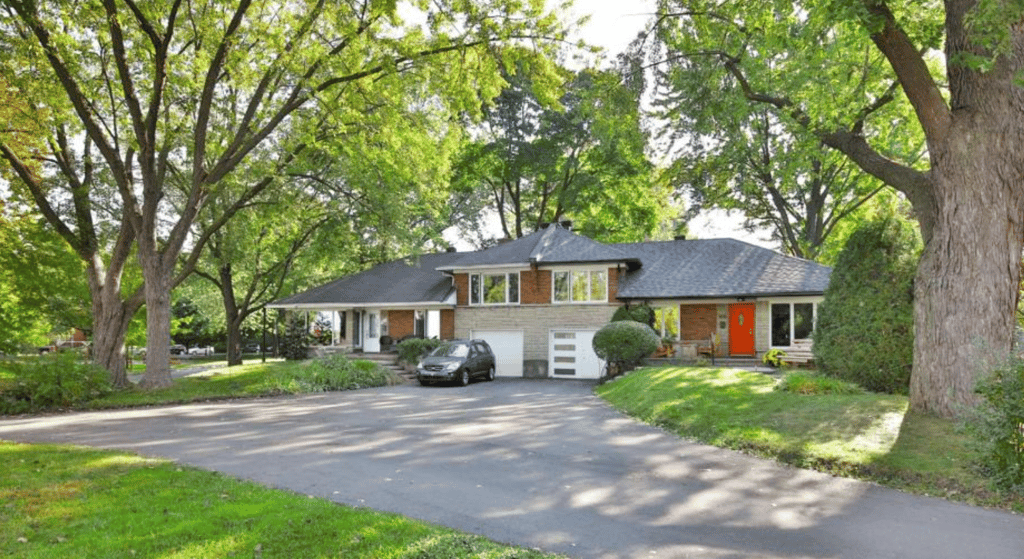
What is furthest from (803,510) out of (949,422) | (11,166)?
(11,166)

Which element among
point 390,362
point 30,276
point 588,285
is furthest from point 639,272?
point 30,276

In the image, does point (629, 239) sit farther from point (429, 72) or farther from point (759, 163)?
point (429, 72)

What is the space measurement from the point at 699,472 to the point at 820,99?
9.11m

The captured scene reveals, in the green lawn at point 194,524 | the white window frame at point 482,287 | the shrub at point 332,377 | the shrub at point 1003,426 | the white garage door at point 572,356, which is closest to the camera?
the green lawn at point 194,524

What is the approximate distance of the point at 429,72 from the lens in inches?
629

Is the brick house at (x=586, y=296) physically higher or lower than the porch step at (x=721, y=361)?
higher

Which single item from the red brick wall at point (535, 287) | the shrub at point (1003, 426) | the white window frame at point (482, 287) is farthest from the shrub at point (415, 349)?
the shrub at point (1003, 426)

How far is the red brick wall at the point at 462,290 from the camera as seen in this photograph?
1150 inches

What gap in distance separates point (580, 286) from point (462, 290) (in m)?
5.81

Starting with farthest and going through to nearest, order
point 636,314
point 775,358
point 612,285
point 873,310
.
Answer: point 612,285
point 636,314
point 775,358
point 873,310

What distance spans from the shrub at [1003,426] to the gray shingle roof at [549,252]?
1898cm

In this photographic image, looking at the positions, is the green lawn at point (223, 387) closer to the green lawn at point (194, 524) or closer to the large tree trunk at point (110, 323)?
the large tree trunk at point (110, 323)

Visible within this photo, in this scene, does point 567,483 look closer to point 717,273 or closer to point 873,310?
point 873,310

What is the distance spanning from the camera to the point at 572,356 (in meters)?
27.0
